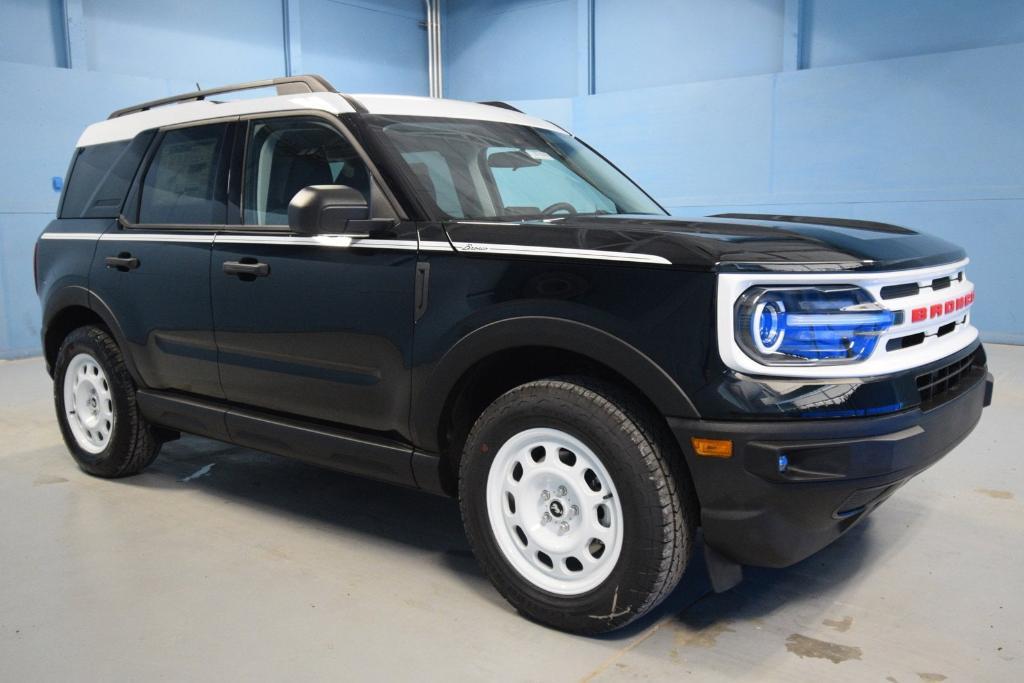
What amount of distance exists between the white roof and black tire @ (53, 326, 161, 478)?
920 millimetres

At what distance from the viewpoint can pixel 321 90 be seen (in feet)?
11.2

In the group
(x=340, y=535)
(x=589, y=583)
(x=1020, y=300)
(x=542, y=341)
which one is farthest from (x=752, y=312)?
(x=1020, y=300)

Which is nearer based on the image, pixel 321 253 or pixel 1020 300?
pixel 321 253

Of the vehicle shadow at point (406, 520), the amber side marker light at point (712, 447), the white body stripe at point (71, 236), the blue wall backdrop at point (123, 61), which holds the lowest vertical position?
the vehicle shadow at point (406, 520)

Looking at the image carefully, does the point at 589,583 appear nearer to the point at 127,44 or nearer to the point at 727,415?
the point at 727,415

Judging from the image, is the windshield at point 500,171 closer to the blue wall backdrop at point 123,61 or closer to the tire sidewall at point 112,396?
the tire sidewall at point 112,396

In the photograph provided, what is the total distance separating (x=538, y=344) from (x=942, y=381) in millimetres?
1133

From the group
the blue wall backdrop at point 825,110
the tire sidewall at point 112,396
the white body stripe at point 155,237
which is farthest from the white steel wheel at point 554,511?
the blue wall backdrop at point 825,110

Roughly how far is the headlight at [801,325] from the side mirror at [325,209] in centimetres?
127

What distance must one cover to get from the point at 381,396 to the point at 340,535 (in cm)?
78

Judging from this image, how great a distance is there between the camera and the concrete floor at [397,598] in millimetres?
2408

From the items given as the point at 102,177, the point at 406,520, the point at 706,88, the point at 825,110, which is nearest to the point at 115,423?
the point at 102,177

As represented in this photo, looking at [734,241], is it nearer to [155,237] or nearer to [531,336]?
[531,336]

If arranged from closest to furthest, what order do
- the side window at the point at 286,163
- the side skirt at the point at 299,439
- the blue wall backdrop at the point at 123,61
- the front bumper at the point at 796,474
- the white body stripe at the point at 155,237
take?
the front bumper at the point at 796,474 < the side skirt at the point at 299,439 < the side window at the point at 286,163 < the white body stripe at the point at 155,237 < the blue wall backdrop at the point at 123,61
